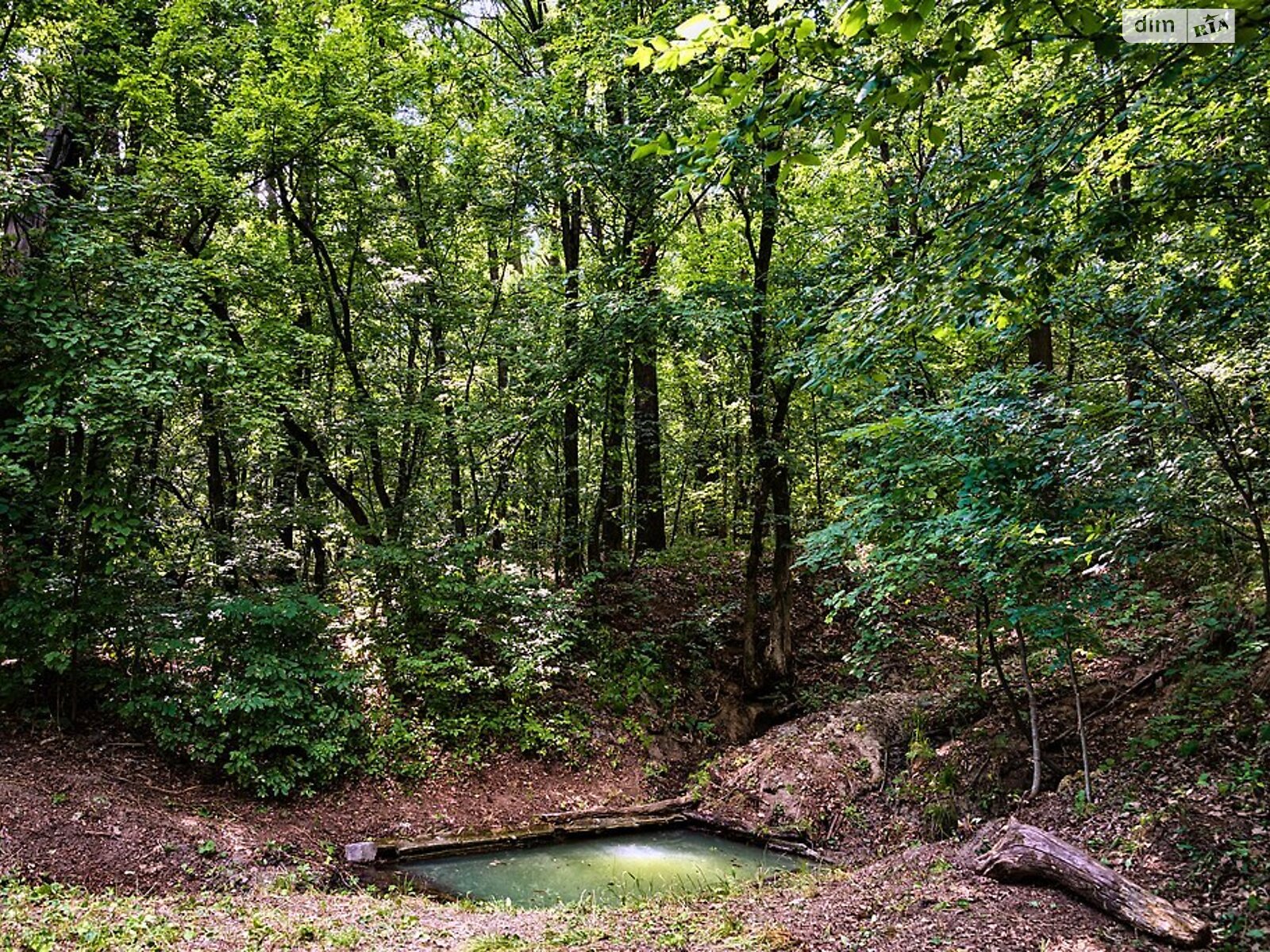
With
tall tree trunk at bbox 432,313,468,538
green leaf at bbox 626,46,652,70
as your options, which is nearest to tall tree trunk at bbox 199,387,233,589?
tall tree trunk at bbox 432,313,468,538

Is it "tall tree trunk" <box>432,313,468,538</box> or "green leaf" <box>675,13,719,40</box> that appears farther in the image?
"tall tree trunk" <box>432,313,468,538</box>

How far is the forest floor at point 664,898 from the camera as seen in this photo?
4156mm

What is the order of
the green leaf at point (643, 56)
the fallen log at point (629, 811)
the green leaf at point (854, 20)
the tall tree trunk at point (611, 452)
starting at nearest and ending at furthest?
the green leaf at point (854, 20), the green leaf at point (643, 56), the fallen log at point (629, 811), the tall tree trunk at point (611, 452)

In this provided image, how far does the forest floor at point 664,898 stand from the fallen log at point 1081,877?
102mm

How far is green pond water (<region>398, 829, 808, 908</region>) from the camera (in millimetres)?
6020

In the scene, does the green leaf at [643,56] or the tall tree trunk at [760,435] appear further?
the tall tree trunk at [760,435]

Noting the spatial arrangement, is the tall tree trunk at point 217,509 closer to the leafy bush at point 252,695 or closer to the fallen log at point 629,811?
the leafy bush at point 252,695

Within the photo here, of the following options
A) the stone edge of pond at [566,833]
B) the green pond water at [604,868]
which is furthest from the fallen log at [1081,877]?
the stone edge of pond at [566,833]

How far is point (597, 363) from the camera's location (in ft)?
30.7

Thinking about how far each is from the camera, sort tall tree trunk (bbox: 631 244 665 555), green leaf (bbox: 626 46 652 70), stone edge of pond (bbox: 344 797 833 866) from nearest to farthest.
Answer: green leaf (bbox: 626 46 652 70) → stone edge of pond (bbox: 344 797 833 866) → tall tree trunk (bbox: 631 244 665 555)

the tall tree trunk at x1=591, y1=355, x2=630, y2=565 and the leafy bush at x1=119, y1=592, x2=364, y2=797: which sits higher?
the tall tree trunk at x1=591, y1=355, x2=630, y2=565

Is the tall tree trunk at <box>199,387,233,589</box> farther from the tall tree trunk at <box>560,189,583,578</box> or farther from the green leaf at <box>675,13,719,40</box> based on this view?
the green leaf at <box>675,13,719,40</box>

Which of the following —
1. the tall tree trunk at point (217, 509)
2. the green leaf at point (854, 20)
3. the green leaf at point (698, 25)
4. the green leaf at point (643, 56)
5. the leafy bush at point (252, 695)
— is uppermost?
the green leaf at point (643, 56)

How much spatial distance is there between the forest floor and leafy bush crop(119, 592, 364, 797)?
0.31m
